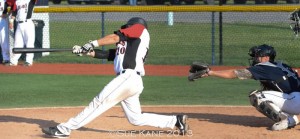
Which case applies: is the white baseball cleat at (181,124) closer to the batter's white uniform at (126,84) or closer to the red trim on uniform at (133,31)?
the batter's white uniform at (126,84)

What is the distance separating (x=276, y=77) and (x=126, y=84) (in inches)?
83.5

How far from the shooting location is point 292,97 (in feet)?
34.9

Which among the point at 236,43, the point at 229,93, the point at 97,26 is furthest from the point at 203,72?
the point at 97,26

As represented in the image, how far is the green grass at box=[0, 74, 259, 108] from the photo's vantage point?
13836mm

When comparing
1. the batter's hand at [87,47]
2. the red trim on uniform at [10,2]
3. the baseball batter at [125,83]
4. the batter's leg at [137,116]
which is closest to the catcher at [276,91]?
the batter's leg at [137,116]

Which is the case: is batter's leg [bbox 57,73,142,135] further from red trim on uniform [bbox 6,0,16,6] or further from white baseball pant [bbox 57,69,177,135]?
red trim on uniform [bbox 6,0,16,6]

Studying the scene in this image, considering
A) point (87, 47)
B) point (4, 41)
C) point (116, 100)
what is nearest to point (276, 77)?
point (116, 100)

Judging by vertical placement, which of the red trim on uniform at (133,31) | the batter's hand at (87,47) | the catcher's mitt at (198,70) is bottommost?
the catcher's mitt at (198,70)

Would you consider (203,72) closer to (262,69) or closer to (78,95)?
(262,69)

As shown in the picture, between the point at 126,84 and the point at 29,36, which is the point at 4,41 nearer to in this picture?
the point at 29,36

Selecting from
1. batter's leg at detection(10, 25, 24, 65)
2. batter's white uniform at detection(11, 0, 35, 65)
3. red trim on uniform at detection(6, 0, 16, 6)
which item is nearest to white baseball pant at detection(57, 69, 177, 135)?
batter's white uniform at detection(11, 0, 35, 65)

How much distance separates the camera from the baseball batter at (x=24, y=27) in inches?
745

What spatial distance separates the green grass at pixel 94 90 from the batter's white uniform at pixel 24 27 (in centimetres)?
149

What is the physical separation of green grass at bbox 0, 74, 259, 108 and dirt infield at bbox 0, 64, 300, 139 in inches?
36.1
